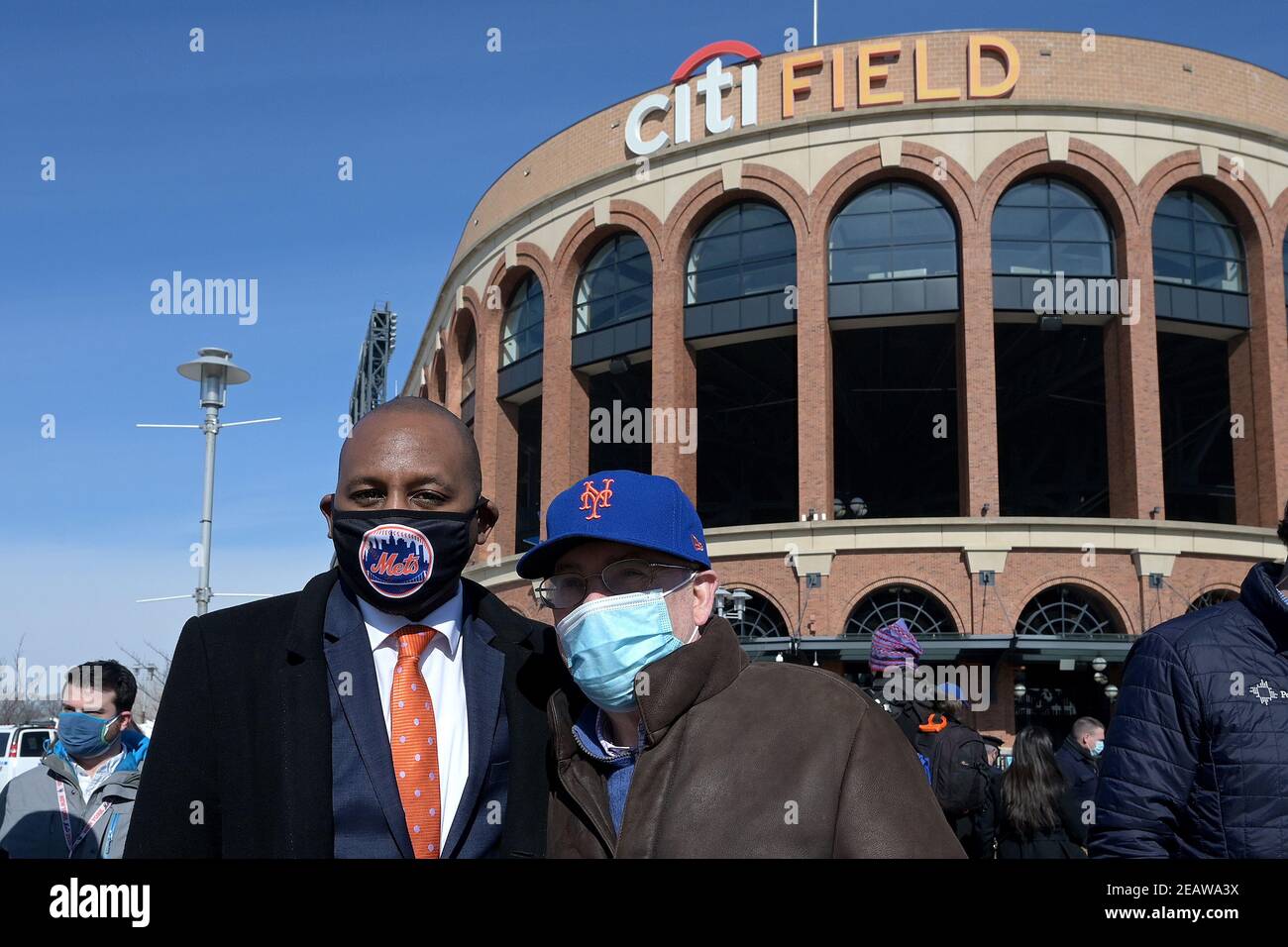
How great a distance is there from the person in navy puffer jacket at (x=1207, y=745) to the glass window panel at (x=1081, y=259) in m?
26.4

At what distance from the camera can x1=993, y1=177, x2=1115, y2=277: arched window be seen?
27.7 m

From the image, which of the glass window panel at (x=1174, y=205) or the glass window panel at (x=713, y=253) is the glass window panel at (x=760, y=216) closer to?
the glass window panel at (x=713, y=253)

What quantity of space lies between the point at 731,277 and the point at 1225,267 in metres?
12.7

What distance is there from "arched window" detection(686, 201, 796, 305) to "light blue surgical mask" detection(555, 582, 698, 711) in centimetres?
2674

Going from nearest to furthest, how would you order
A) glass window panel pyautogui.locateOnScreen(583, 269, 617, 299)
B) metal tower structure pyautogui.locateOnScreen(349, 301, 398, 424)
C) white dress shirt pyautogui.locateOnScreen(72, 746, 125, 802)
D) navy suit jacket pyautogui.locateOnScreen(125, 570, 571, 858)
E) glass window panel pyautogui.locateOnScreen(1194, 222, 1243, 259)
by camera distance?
navy suit jacket pyautogui.locateOnScreen(125, 570, 571, 858) < white dress shirt pyautogui.locateOnScreen(72, 746, 125, 802) < glass window panel pyautogui.locateOnScreen(1194, 222, 1243, 259) < glass window panel pyautogui.locateOnScreen(583, 269, 617, 299) < metal tower structure pyautogui.locateOnScreen(349, 301, 398, 424)

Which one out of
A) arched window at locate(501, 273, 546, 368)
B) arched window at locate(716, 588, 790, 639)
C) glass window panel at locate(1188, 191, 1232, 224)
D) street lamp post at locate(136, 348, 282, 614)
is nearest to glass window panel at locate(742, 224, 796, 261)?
arched window at locate(501, 273, 546, 368)

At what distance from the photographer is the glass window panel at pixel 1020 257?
27.6 metres

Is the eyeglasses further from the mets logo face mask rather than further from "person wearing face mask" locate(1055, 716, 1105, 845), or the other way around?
"person wearing face mask" locate(1055, 716, 1105, 845)

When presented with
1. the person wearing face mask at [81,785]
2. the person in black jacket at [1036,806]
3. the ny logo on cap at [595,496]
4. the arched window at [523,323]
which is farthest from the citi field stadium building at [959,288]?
the ny logo on cap at [595,496]

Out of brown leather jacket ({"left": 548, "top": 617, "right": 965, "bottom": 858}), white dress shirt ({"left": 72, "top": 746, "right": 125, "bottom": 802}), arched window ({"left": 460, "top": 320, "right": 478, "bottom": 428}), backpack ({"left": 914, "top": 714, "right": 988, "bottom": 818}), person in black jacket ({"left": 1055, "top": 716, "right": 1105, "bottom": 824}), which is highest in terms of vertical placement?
arched window ({"left": 460, "top": 320, "right": 478, "bottom": 428})

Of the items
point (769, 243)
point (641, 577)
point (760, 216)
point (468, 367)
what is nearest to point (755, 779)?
point (641, 577)
